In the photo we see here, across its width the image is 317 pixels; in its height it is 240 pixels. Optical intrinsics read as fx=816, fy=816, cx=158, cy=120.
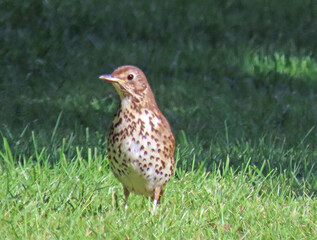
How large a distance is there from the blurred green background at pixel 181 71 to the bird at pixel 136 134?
138 cm

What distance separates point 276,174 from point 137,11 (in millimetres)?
5865

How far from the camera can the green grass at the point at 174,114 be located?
16.6ft

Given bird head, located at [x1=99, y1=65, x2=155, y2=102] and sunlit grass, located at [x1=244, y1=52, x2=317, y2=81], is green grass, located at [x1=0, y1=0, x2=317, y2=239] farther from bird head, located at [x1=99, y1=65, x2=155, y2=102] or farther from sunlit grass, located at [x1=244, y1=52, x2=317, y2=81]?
bird head, located at [x1=99, y1=65, x2=155, y2=102]

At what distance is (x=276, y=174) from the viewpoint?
638 cm

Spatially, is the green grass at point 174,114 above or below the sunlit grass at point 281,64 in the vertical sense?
above

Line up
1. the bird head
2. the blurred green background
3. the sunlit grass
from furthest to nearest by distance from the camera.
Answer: the sunlit grass, the blurred green background, the bird head

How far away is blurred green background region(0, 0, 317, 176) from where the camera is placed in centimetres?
732

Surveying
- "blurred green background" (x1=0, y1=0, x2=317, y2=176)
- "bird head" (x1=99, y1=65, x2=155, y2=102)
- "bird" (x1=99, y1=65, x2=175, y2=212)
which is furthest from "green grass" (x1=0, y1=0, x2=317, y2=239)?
"bird head" (x1=99, y1=65, x2=155, y2=102)

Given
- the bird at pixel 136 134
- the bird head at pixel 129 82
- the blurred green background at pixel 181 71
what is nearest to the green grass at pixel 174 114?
the blurred green background at pixel 181 71

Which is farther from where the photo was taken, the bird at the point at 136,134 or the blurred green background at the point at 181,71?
the blurred green background at the point at 181,71

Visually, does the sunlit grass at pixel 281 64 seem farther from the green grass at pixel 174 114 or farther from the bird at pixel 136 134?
the bird at pixel 136 134

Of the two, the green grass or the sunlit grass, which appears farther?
the sunlit grass

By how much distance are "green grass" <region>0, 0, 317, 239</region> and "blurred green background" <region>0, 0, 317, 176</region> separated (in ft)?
0.07

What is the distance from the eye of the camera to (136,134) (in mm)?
4996
